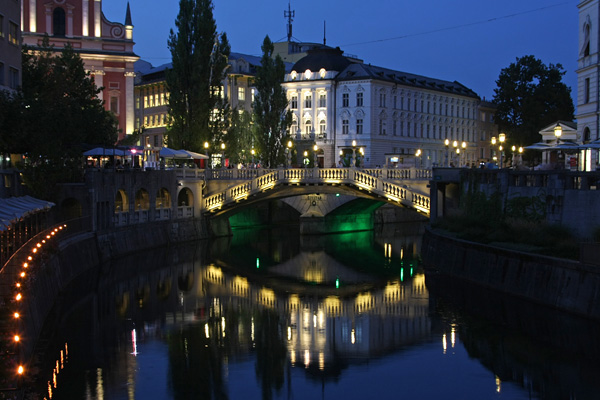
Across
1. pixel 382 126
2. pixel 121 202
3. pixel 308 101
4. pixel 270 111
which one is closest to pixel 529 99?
pixel 382 126

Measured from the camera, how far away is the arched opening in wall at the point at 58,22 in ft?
292

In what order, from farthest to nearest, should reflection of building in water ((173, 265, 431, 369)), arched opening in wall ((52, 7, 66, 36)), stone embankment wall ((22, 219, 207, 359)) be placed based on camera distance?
arched opening in wall ((52, 7, 66, 36)), reflection of building in water ((173, 265, 431, 369)), stone embankment wall ((22, 219, 207, 359))

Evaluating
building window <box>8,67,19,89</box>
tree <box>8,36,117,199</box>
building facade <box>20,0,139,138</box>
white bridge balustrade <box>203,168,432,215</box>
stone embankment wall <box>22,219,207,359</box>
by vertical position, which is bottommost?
stone embankment wall <box>22,219,207,359</box>

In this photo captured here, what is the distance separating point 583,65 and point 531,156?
43204mm

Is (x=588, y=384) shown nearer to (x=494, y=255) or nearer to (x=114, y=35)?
(x=494, y=255)

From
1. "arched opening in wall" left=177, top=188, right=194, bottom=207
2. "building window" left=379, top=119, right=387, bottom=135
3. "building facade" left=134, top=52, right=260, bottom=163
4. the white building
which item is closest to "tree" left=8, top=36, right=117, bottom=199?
"arched opening in wall" left=177, top=188, right=194, bottom=207

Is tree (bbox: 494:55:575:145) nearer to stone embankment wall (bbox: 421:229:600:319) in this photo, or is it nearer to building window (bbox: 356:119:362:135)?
building window (bbox: 356:119:362:135)

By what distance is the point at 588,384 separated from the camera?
87.4 feet

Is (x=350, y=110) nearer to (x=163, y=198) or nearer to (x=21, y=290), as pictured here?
(x=163, y=198)

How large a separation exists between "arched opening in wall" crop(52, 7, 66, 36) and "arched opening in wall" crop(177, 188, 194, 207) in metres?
28.7

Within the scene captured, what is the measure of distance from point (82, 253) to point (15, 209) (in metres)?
13.6

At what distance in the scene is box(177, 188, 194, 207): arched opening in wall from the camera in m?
67.6

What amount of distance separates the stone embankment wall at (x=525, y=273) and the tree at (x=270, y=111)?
98.0 ft

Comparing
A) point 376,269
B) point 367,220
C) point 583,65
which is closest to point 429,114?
point 367,220
